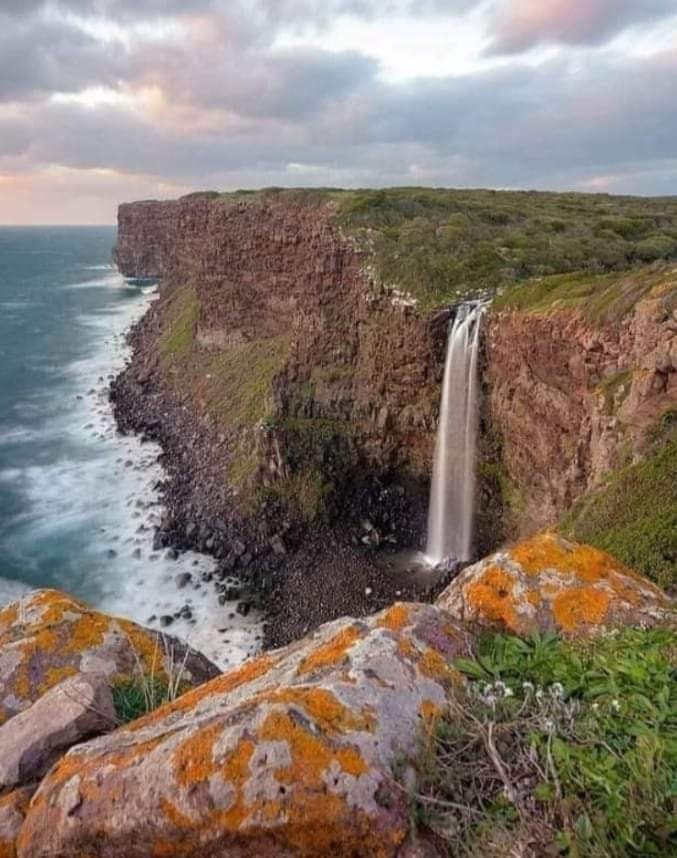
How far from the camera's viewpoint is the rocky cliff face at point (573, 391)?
16422 millimetres

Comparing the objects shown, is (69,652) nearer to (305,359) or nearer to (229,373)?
(305,359)

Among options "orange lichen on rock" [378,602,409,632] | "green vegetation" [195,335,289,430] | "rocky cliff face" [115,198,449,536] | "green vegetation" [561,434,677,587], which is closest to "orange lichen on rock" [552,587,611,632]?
"orange lichen on rock" [378,602,409,632]

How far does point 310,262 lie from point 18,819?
36848 millimetres

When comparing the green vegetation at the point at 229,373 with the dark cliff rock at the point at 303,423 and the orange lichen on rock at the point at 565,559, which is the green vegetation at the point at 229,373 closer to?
the dark cliff rock at the point at 303,423

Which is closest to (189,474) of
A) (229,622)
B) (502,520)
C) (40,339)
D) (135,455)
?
(135,455)

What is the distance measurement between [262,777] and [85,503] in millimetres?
34428

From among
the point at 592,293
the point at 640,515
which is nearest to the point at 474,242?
the point at 592,293

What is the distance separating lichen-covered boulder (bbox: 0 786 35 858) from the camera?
438cm

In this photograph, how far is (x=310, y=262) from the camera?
128ft

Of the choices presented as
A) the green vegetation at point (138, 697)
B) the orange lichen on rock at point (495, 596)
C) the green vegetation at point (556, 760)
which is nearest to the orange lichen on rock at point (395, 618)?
the green vegetation at point (556, 760)

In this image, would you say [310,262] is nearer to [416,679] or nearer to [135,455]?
[135,455]

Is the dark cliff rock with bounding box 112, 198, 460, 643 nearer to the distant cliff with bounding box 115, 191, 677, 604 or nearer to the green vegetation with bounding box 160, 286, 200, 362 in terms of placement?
the distant cliff with bounding box 115, 191, 677, 604

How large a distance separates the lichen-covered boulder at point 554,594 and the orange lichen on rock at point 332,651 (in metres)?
1.18

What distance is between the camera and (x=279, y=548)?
1142 inches
